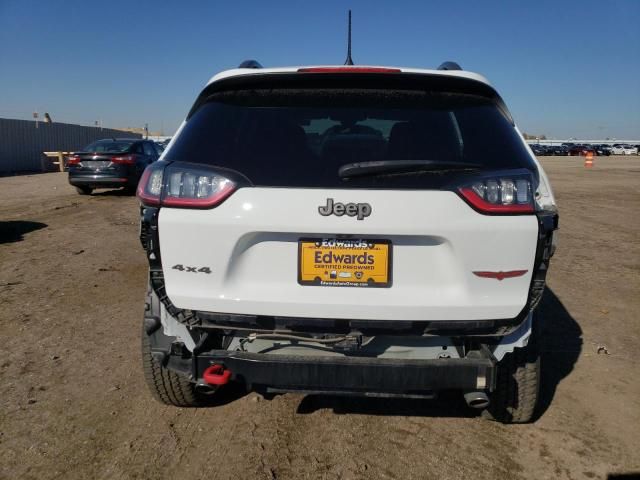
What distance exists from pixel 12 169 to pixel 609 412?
30.4 m

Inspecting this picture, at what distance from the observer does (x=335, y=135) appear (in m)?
2.78

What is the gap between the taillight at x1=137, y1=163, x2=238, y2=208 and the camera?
2373 millimetres

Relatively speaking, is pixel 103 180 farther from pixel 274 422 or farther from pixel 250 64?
pixel 274 422

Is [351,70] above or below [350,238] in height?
above

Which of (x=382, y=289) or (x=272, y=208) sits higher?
(x=272, y=208)

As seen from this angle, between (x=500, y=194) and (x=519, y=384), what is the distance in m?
1.19

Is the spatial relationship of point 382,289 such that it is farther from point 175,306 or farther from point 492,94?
point 492,94

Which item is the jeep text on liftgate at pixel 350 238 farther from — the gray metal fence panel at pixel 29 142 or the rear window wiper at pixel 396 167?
the gray metal fence panel at pixel 29 142

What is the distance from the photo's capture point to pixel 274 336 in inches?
99.6

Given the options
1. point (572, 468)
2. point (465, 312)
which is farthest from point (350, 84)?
point (572, 468)

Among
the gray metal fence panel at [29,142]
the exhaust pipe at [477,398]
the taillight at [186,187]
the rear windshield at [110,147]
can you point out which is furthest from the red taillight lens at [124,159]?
the gray metal fence panel at [29,142]

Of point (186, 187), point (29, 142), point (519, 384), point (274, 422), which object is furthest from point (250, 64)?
point (29, 142)

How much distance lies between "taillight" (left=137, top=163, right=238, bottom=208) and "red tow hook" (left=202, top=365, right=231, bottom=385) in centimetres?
77

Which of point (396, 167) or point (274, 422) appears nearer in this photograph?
point (396, 167)
